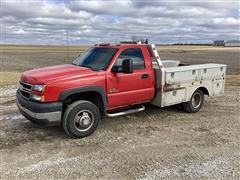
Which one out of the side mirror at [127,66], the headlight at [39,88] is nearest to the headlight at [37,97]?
the headlight at [39,88]

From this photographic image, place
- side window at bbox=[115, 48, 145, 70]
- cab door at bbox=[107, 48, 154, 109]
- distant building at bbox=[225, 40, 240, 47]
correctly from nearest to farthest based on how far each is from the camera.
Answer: cab door at bbox=[107, 48, 154, 109], side window at bbox=[115, 48, 145, 70], distant building at bbox=[225, 40, 240, 47]

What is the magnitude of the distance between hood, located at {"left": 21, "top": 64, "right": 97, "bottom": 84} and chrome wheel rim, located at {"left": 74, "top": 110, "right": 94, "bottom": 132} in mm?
792

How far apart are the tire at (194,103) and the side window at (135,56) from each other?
1908 mm

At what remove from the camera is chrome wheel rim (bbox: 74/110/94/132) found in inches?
224

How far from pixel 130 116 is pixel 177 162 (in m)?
2.86

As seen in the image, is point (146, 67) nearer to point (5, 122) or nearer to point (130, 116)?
point (130, 116)

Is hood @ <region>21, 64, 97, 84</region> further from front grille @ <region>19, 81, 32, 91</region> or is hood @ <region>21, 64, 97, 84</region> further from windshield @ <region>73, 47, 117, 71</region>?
windshield @ <region>73, 47, 117, 71</region>

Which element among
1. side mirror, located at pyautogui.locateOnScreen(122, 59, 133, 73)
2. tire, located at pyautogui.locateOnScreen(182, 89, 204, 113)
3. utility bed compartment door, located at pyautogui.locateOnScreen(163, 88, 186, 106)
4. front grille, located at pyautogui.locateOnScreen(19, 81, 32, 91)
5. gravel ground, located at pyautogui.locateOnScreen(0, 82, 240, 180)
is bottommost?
gravel ground, located at pyautogui.locateOnScreen(0, 82, 240, 180)

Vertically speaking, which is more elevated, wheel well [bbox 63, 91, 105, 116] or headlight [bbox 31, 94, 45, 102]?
headlight [bbox 31, 94, 45, 102]

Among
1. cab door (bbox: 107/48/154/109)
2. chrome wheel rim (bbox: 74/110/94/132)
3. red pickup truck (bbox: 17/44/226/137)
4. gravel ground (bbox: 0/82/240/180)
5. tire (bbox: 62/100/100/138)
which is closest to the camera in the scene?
gravel ground (bbox: 0/82/240/180)

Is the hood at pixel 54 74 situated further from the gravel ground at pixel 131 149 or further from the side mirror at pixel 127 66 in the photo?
the gravel ground at pixel 131 149

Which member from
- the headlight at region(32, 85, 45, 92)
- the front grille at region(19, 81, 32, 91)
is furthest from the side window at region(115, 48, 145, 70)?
the front grille at region(19, 81, 32, 91)

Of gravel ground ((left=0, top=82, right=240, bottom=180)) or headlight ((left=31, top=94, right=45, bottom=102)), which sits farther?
headlight ((left=31, top=94, right=45, bottom=102))

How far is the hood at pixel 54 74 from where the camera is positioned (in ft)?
17.7
